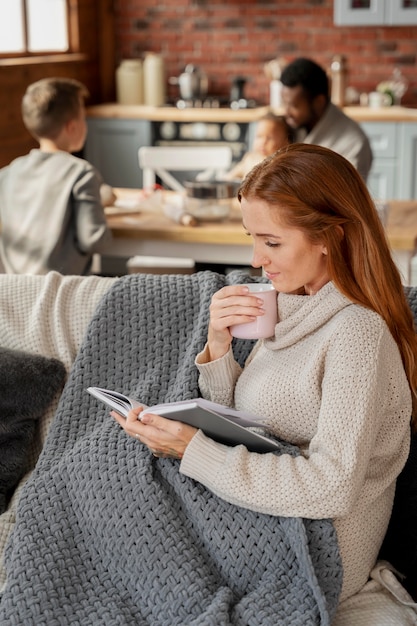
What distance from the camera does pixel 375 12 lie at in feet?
18.6

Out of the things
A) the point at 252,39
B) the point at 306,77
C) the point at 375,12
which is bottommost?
the point at 306,77

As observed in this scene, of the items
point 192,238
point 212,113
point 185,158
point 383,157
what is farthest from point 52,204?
point 383,157

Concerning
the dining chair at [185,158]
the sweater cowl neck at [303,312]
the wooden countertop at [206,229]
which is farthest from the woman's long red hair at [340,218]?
the dining chair at [185,158]

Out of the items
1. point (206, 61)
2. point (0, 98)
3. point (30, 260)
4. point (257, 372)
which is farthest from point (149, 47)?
point (257, 372)

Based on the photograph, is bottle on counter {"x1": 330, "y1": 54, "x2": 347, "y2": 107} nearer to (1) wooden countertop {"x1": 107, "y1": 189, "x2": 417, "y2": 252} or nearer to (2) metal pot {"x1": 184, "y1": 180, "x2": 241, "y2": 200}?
(1) wooden countertop {"x1": 107, "y1": 189, "x2": 417, "y2": 252}

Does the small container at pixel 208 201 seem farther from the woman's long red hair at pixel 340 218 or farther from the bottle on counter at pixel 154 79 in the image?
the bottle on counter at pixel 154 79

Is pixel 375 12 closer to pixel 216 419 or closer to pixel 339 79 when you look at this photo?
pixel 339 79

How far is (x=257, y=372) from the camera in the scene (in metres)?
1.83

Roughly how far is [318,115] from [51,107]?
1152 mm

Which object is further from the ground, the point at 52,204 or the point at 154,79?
the point at 154,79

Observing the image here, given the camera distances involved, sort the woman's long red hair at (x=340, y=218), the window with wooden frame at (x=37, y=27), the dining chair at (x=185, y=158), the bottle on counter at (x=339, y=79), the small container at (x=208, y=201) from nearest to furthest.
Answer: the woman's long red hair at (x=340, y=218)
the small container at (x=208, y=201)
the dining chair at (x=185, y=158)
the window with wooden frame at (x=37, y=27)
the bottle on counter at (x=339, y=79)

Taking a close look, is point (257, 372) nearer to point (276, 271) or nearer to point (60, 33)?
point (276, 271)

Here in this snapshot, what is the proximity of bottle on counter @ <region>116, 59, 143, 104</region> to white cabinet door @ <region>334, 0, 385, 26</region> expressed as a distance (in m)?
1.34

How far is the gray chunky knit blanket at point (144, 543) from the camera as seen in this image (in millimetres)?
1624
